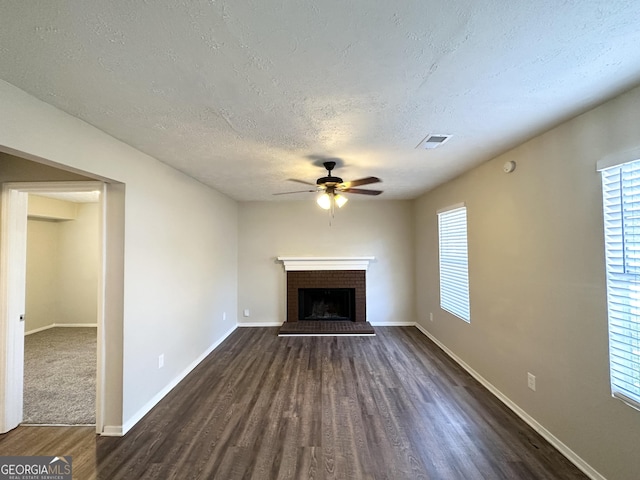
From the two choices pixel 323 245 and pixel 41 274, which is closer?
pixel 41 274

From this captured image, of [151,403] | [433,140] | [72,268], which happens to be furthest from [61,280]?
[433,140]

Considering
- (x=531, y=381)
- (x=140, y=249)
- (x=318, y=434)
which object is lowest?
(x=318, y=434)

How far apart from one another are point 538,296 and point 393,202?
11.3 feet

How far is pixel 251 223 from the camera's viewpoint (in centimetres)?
550

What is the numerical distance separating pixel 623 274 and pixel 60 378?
5515mm

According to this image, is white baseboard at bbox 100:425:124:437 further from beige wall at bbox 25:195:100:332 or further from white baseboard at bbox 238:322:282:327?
beige wall at bbox 25:195:100:332

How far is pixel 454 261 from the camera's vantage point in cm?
387

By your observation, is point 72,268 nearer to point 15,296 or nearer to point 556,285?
point 15,296

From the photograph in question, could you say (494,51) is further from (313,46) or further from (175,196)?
(175,196)

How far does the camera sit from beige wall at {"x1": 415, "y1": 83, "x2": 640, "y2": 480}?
1.72m

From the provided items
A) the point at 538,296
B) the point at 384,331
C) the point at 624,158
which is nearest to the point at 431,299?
the point at 384,331

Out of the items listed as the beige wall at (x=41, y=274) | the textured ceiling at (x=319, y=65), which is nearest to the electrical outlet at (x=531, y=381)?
the textured ceiling at (x=319, y=65)

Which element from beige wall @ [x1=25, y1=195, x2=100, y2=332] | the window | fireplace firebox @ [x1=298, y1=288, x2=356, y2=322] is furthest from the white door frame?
the window

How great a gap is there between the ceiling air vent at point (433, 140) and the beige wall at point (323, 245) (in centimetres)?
300
